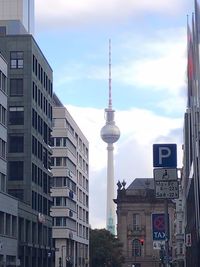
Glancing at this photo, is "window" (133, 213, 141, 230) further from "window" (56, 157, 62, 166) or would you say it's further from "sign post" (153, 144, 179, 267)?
"sign post" (153, 144, 179, 267)

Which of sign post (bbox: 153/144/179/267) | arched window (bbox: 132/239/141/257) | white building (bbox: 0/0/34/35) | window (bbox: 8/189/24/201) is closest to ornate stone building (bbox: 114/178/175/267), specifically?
arched window (bbox: 132/239/141/257)

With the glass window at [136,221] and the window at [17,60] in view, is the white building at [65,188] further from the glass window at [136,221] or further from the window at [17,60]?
the window at [17,60]

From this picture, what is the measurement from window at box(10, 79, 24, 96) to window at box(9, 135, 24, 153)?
5379 mm

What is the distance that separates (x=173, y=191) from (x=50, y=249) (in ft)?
278

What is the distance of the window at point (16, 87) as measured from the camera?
91750mm

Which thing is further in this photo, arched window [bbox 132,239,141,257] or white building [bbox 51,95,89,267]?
arched window [bbox 132,239,141,257]

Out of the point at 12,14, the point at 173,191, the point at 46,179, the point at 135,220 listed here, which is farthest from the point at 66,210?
the point at 173,191

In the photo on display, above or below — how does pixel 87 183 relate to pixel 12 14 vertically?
below

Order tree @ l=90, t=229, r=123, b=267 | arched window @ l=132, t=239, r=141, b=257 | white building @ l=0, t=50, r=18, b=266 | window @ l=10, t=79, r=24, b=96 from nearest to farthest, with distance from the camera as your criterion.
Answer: white building @ l=0, t=50, r=18, b=266 < window @ l=10, t=79, r=24, b=96 < tree @ l=90, t=229, r=123, b=267 < arched window @ l=132, t=239, r=141, b=257

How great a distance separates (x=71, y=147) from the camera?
130 m

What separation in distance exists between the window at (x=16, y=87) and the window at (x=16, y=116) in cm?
187

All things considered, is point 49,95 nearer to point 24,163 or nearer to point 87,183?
point 24,163

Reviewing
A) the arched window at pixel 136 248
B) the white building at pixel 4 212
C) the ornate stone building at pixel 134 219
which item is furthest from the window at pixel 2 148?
the arched window at pixel 136 248

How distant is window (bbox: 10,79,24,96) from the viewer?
9175 cm
